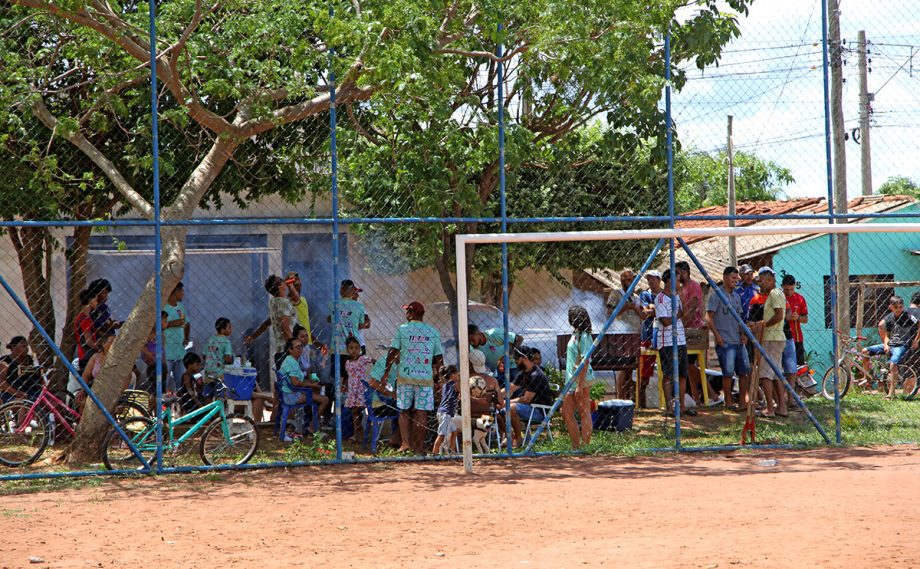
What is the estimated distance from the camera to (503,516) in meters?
8.01

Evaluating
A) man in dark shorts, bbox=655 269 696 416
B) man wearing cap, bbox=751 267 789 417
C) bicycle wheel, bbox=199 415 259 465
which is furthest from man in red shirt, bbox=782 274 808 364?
bicycle wheel, bbox=199 415 259 465

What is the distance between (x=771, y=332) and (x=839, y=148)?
3.40 meters

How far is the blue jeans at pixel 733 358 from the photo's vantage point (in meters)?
13.5

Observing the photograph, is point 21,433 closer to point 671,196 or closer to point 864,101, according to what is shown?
point 671,196

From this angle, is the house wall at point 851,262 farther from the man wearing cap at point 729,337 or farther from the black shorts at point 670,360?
the black shorts at point 670,360

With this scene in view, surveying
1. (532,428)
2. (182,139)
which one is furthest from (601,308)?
(182,139)

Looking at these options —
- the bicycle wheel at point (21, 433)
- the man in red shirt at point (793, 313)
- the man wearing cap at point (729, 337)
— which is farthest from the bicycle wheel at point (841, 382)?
the bicycle wheel at point (21, 433)

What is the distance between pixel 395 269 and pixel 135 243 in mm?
3866

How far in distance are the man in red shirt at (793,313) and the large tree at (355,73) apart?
10.1ft

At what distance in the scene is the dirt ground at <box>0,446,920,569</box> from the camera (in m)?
6.66

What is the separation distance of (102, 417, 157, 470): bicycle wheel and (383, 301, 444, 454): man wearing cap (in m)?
2.43

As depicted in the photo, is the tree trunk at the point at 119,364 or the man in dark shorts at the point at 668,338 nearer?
the tree trunk at the point at 119,364

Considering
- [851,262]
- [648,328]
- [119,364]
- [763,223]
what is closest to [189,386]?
[119,364]

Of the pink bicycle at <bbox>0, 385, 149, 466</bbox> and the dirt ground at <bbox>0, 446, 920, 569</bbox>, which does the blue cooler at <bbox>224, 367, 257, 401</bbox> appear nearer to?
the pink bicycle at <bbox>0, 385, 149, 466</bbox>
